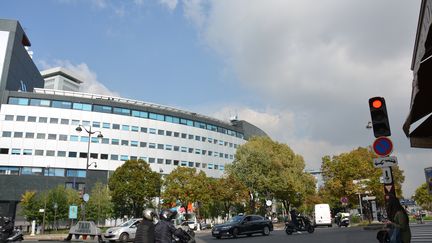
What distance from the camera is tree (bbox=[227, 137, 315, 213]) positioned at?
163ft

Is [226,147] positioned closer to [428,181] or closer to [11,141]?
[11,141]

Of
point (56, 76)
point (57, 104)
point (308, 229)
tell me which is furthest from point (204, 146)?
point (56, 76)

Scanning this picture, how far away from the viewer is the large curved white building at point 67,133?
66.3 metres

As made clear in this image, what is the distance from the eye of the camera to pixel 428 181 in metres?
8.63

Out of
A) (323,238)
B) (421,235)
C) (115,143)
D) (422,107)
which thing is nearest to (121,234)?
(323,238)

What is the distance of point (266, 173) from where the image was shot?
50312 millimetres

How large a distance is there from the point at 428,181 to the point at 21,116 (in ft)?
240

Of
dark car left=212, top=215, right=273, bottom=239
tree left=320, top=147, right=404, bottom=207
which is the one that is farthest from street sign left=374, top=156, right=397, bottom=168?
tree left=320, top=147, right=404, bottom=207

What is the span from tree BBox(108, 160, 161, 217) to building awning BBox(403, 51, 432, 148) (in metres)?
43.5

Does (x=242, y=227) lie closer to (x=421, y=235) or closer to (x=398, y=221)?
(x=421, y=235)

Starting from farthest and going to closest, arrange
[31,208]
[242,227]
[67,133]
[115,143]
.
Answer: [115,143], [67,133], [31,208], [242,227]

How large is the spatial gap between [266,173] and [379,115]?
147ft

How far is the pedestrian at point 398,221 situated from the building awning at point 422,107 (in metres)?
1.75

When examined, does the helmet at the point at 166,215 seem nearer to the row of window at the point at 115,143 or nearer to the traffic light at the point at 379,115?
the traffic light at the point at 379,115
